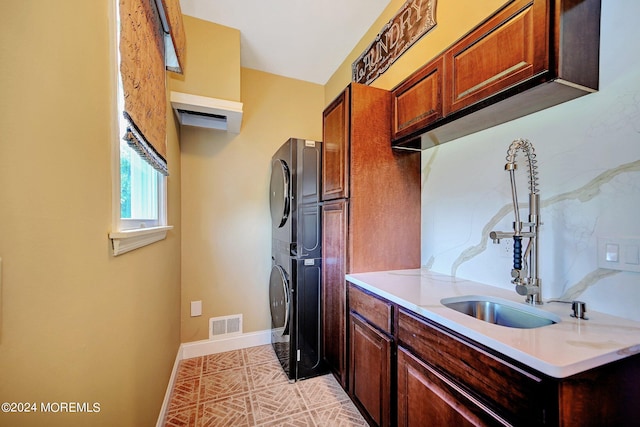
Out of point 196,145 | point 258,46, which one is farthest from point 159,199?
Result: point 258,46

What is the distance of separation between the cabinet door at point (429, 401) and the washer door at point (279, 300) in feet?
3.67

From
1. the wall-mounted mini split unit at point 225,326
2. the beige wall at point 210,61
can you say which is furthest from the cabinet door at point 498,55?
the wall-mounted mini split unit at point 225,326

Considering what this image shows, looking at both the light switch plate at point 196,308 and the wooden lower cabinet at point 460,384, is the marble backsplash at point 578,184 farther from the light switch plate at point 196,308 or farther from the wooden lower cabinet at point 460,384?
the light switch plate at point 196,308

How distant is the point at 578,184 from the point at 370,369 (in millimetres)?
1340

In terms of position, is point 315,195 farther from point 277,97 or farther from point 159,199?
point 277,97

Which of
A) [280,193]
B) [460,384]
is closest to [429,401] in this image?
[460,384]

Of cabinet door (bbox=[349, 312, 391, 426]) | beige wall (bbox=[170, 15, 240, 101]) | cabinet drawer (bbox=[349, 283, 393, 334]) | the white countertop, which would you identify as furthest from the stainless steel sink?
beige wall (bbox=[170, 15, 240, 101])

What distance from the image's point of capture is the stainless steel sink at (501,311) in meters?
1.06

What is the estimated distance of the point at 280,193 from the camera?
2.25 metres

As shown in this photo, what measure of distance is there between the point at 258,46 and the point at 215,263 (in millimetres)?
2151

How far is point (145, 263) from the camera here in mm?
1255

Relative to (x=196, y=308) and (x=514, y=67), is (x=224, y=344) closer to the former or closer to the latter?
(x=196, y=308)

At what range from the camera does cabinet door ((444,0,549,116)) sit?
93cm

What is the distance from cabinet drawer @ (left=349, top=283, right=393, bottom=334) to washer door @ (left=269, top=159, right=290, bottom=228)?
2.83 ft
